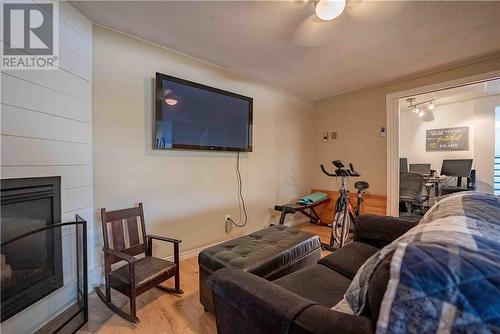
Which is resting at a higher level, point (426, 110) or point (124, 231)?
point (426, 110)

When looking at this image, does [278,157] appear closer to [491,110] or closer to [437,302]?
[437,302]

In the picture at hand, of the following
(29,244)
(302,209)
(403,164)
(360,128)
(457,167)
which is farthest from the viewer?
(403,164)

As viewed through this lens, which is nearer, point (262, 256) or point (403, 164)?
point (262, 256)

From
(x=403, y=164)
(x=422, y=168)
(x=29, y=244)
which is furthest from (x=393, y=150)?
(x=29, y=244)

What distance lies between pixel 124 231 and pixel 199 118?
4.42 feet

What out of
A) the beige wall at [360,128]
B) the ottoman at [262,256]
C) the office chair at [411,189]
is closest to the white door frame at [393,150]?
the beige wall at [360,128]

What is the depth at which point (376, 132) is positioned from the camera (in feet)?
11.5

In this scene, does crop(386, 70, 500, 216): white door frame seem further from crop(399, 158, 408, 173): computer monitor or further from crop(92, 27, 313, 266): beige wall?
crop(399, 158, 408, 173): computer monitor

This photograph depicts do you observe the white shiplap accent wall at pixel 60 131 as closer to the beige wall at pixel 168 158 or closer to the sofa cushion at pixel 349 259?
the beige wall at pixel 168 158

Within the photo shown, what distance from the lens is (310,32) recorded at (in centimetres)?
202

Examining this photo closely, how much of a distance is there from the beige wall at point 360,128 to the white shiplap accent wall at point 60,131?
3.56 m

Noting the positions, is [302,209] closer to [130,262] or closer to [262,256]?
[262,256]

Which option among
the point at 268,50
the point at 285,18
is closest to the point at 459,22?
the point at 285,18

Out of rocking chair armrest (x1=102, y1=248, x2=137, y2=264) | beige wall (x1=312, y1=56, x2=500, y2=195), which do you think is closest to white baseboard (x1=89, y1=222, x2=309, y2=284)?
rocking chair armrest (x1=102, y1=248, x2=137, y2=264)
